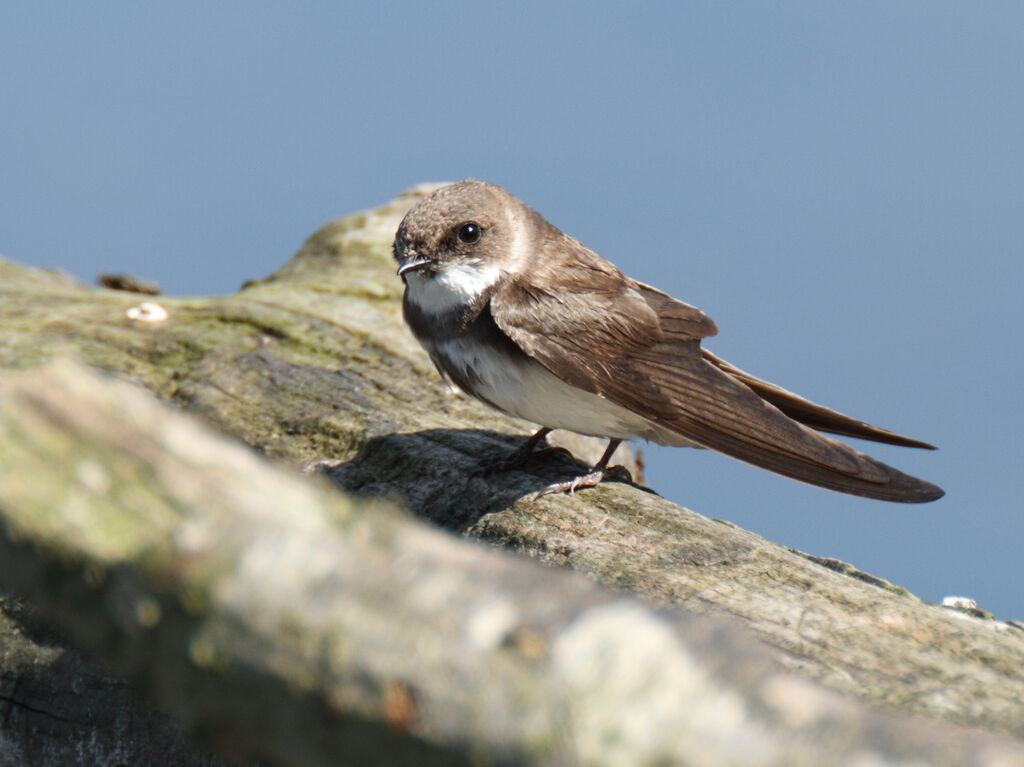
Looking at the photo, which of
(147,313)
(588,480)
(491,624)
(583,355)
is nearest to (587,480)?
(588,480)

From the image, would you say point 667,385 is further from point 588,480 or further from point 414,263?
point 414,263

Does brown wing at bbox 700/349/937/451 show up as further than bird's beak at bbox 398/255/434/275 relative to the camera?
Yes

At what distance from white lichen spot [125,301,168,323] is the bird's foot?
7.72 feet

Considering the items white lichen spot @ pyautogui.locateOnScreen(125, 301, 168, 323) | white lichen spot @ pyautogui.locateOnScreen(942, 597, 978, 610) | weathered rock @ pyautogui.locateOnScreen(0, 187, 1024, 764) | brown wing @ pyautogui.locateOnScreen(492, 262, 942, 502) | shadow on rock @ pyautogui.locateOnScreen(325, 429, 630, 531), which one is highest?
brown wing @ pyautogui.locateOnScreen(492, 262, 942, 502)

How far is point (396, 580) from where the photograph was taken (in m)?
1.26

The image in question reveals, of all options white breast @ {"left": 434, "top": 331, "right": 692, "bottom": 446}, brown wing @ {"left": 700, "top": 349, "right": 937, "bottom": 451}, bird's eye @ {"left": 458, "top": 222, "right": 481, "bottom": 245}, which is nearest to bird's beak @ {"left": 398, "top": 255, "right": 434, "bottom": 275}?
bird's eye @ {"left": 458, "top": 222, "right": 481, "bottom": 245}

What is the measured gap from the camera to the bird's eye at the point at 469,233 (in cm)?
362

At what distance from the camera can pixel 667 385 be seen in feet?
11.4

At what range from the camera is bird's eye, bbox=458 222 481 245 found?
362 cm

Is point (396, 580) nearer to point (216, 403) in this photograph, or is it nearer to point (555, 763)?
point (555, 763)

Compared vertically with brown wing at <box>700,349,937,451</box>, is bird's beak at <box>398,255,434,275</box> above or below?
below

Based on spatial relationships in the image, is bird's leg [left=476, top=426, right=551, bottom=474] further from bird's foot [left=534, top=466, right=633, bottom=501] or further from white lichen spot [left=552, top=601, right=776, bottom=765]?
white lichen spot [left=552, top=601, right=776, bottom=765]

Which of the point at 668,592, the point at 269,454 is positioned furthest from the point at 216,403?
the point at 668,592

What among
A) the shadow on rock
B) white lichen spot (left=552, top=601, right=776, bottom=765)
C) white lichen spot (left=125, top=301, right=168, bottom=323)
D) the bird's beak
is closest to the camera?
white lichen spot (left=552, top=601, right=776, bottom=765)
